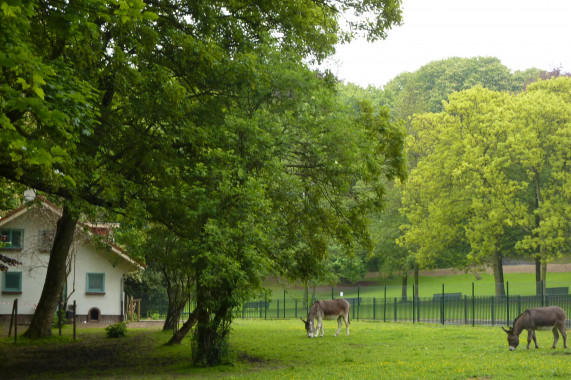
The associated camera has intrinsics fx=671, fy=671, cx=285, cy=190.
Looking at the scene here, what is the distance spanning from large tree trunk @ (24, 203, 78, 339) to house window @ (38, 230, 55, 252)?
10.5 metres

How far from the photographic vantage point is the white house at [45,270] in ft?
122

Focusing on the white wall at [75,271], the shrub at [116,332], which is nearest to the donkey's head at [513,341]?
the shrub at [116,332]

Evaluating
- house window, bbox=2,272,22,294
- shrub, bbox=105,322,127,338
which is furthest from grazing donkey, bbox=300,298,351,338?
house window, bbox=2,272,22,294

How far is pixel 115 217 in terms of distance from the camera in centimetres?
1551

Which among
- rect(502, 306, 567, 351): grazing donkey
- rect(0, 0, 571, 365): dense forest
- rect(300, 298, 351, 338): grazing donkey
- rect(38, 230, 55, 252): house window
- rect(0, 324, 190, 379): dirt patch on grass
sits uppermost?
rect(0, 0, 571, 365): dense forest

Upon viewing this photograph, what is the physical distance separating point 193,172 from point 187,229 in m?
1.41

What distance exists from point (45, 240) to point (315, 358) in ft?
75.8

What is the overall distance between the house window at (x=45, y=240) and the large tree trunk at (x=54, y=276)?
1052cm

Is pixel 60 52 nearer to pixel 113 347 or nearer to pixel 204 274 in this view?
pixel 204 274

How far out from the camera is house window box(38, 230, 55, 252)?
36.8 m

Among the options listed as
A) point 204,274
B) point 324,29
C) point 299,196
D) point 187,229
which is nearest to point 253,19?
point 324,29

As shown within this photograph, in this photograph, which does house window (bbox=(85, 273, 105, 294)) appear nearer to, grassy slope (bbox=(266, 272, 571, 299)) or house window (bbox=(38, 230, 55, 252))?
house window (bbox=(38, 230, 55, 252))

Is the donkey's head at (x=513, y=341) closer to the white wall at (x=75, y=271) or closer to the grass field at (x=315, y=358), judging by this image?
the grass field at (x=315, y=358)

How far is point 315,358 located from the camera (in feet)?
62.6
